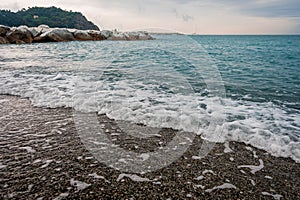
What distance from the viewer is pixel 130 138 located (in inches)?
151

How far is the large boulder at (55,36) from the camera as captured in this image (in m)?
35.8

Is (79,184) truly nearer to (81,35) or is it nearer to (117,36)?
(81,35)

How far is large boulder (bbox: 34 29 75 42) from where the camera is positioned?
3579 cm

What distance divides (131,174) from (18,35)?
1479 inches

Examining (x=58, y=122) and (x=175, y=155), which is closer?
(x=175, y=155)

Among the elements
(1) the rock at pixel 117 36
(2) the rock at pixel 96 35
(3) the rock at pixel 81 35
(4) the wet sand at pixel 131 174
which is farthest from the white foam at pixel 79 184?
(1) the rock at pixel 117 36

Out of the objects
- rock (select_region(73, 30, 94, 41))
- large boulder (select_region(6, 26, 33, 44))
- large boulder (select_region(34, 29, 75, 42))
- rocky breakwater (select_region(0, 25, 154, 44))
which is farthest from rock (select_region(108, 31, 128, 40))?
large boulder (select_region(6, 26, 33, 44))

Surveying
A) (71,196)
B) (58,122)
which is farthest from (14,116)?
(71,196)

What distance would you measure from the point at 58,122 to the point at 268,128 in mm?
4338

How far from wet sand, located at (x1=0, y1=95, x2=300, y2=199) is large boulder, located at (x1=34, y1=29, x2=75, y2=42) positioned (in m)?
37.1

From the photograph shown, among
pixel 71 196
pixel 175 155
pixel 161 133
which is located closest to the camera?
pixel 71 196

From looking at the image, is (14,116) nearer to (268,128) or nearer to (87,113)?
(87,113)

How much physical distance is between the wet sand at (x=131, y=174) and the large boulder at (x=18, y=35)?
35.1 metres

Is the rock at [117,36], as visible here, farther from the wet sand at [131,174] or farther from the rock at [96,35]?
the wet sand at [131,174]
